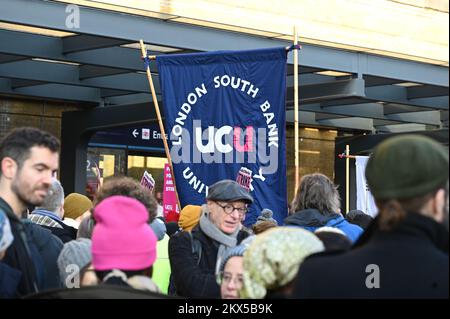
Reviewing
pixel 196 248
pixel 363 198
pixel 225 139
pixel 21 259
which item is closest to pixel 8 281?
pixel 21 259

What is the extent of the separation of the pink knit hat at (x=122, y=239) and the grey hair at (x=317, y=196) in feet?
8.82

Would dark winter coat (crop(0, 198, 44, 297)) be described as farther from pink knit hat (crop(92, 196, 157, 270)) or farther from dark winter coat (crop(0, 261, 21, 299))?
pink knit hat (crop(92, 196, 157, 270))

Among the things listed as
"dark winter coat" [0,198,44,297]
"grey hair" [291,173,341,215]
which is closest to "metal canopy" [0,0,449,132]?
"grey hair" [291,173,341,215]

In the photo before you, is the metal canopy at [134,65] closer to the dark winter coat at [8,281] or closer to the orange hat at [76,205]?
the orange hat at [76,205]

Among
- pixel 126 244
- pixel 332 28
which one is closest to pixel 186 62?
pixel 126 244

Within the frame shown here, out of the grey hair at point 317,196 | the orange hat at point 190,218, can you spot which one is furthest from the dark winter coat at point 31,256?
the grey hair at point 317,196

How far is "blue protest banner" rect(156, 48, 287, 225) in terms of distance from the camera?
7.50 m

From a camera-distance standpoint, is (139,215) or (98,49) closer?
(139,215)

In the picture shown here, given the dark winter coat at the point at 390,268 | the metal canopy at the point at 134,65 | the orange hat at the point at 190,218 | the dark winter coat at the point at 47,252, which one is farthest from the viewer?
the metal canopy at the point at 134,65

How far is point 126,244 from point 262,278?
0.53m

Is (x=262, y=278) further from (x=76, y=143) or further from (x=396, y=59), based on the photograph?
(x=76, y=143)

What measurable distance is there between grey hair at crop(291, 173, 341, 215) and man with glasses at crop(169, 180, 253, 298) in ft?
1.95

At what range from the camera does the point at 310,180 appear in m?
6.12

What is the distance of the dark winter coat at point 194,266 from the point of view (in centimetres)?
484
